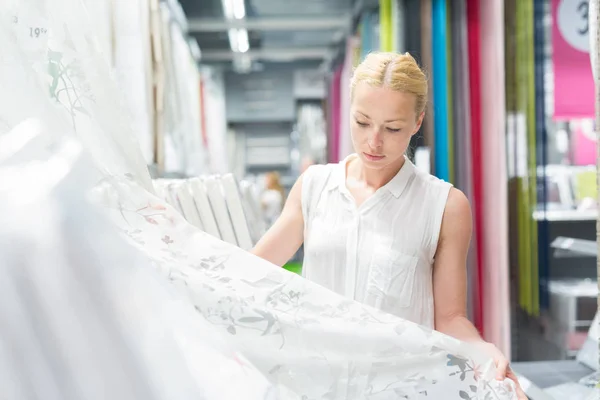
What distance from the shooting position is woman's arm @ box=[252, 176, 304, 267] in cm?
140

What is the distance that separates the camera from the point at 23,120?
0.88m

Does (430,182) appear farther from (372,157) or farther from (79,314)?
(79,314)

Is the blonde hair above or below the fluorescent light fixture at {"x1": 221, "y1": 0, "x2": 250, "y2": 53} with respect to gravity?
below

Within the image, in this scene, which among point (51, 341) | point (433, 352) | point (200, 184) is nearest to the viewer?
point (51, 341)

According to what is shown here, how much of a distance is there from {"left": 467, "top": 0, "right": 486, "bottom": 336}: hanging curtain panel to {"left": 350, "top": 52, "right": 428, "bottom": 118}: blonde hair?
67.9 inches

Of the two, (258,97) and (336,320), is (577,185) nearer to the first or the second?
(336,320)

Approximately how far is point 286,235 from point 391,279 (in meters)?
0.27

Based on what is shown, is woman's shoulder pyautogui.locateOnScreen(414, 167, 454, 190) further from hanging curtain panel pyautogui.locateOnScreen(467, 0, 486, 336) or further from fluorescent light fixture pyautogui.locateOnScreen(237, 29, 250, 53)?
fluorescent light fixture pyautogui.locateOnScreen(237, 29, 250, 53)

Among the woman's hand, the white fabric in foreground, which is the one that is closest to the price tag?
the woman's hand

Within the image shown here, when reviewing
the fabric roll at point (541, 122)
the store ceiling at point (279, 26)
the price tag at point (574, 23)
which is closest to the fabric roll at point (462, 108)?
the fabric roll at point (541, 122)

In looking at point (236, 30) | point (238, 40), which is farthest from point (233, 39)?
point (236, 30)

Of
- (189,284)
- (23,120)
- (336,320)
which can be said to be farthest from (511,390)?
(23,120)

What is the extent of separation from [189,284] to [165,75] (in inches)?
117

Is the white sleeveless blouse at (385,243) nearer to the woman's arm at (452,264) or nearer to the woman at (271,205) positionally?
the woman's arm at (452,264)
